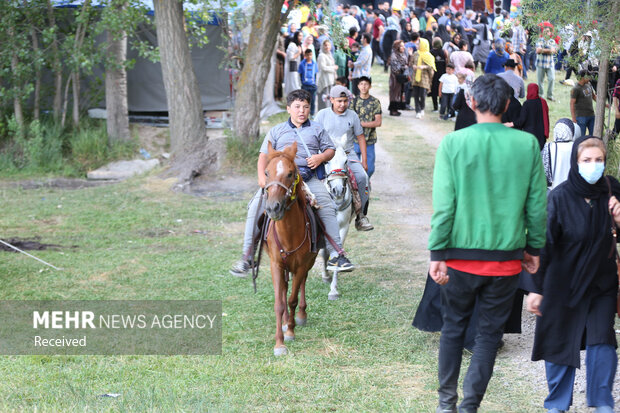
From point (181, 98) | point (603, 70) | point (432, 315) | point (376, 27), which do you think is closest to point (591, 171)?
point (432, 315)

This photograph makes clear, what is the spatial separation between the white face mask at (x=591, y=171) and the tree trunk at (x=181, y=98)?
1191 centimetres

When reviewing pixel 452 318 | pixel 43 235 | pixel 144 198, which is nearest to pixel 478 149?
pixel 452 318

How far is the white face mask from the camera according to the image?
5086mm

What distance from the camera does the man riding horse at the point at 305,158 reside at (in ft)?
25.3

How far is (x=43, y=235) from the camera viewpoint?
12688 millimetres

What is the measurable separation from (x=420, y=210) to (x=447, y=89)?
358 inches

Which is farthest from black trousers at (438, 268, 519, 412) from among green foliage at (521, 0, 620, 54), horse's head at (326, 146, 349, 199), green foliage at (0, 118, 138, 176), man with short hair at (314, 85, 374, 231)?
green foliage at (0, 118, 138, 176)

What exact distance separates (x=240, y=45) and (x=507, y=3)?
61.3ft

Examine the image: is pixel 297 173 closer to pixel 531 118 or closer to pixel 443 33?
pixel 531 118

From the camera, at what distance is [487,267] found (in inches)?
184

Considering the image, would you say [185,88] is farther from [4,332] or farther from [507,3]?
[507,3]

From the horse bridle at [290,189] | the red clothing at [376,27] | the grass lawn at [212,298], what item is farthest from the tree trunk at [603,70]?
the red clothing at [376,27]

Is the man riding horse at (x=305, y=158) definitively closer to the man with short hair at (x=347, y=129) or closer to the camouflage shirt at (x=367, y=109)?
the man with short hair at (x=347, y=129)

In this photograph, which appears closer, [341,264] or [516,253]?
[516,253]
